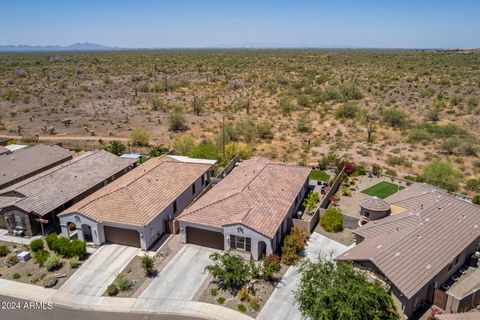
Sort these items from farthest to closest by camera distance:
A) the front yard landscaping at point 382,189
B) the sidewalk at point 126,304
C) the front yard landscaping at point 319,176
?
the front yard landscaping at point 319,176, the front yard landscaping at point 382,189, the sidewalk at point 126,304

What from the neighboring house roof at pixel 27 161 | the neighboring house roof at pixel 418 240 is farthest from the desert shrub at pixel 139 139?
the neighboring house roof at pixel 418 240

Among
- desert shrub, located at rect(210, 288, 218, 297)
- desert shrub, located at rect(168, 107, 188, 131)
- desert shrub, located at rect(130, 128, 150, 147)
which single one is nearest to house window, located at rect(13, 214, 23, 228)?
desert shrub, located at rect(210, 288, 218, 297)

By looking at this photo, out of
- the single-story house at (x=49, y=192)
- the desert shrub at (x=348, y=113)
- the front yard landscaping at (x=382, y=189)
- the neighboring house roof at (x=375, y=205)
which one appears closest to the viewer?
the neighboring house roof at (x=375, y=205)

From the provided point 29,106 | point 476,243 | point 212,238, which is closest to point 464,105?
point 476,243

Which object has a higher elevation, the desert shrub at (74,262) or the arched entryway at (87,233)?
the arched entryway at (87,233)

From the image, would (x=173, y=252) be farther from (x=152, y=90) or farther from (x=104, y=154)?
(x=152, y=90)

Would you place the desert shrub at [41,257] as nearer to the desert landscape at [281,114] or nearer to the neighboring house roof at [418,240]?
the neighboring house roof at [418,240]
